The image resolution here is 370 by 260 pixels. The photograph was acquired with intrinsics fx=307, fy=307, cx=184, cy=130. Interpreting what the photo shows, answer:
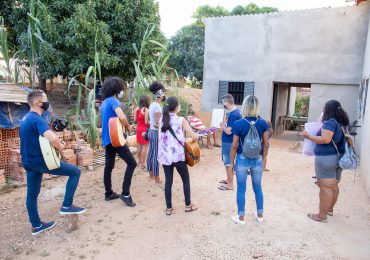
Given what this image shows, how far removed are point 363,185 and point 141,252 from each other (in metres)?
4.13

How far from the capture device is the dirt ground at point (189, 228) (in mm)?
3117

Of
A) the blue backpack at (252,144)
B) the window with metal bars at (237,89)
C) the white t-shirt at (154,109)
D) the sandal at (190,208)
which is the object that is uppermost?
the window with metal bars at (237,89)

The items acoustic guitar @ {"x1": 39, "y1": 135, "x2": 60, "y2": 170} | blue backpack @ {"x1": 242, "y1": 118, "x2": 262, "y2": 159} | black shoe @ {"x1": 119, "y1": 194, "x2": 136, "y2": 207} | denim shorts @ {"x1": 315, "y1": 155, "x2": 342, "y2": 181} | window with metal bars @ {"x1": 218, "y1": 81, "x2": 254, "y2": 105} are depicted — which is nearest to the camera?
acoustic guitar @ {"x1": 39, "y1": 135, "x2": 60, "y2": 170}

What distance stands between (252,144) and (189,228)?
123cm

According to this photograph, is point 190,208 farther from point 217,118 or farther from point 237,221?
point 217,118

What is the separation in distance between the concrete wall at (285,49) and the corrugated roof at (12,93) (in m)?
6.10

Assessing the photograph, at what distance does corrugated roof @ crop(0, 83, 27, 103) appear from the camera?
4941mm

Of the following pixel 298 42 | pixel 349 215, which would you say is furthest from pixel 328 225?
pixel 298 42

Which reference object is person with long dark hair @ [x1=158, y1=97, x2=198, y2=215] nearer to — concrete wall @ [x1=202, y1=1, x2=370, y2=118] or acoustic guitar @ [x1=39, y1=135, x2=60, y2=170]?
acoustic guitar @ [x1=39, y1=135, x2=60, y2=170]

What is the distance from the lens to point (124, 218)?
12.6 ft

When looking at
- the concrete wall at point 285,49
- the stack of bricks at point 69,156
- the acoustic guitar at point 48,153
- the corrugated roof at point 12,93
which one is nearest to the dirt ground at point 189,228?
the stack of bricks at point 69,156

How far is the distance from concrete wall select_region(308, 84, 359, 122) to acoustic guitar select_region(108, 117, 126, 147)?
6.61 metres

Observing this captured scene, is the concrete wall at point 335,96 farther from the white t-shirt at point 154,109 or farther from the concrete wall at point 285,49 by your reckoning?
the white t-shirt at point 154,109

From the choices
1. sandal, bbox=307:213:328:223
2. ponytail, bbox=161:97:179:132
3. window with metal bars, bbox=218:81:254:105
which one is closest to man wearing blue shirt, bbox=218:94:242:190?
ponytail, bbox=161:97:179:132
